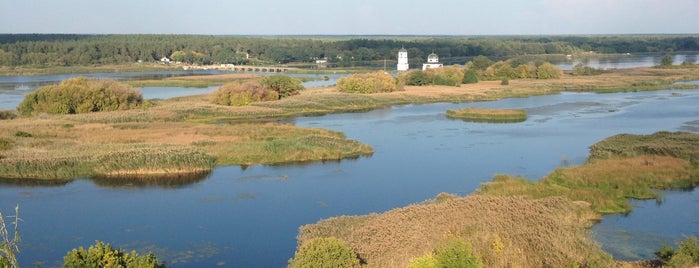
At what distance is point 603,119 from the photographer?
33125 millimetres

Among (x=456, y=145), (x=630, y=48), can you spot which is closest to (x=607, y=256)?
(x=456, y=145)

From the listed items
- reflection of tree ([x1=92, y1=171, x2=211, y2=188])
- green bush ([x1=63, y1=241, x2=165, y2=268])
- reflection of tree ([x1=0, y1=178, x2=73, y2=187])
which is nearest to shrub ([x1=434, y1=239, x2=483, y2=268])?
green bush ([x1=63, y1=241, x2=165, y2=268])

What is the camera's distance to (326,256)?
10.2m

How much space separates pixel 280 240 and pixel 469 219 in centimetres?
451

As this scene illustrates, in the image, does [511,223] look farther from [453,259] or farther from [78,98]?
[78,98]

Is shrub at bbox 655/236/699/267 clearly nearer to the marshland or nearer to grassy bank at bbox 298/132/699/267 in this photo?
grassy bank at bbox 298/132/699/267

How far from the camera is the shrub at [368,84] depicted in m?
45.2

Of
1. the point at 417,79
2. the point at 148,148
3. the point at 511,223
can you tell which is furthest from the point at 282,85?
the point at 511,223

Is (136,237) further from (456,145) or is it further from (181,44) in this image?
(181,44)

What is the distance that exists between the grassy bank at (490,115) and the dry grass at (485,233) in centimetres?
1989

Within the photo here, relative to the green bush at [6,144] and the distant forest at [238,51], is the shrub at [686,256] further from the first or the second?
the distant forest at [238,51]

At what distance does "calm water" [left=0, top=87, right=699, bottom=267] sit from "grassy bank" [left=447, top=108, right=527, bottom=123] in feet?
10.5

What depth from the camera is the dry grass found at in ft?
34.8

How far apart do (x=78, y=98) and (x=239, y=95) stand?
829 cm
